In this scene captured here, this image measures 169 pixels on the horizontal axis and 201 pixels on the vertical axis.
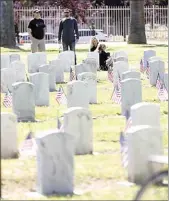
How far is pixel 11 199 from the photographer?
8266 millimetres

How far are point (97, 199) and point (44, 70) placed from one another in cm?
991

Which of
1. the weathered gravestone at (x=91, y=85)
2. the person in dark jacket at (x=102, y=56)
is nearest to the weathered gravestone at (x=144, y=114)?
the weathered gravestone at (x=91, y=85)

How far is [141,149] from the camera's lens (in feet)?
28.9

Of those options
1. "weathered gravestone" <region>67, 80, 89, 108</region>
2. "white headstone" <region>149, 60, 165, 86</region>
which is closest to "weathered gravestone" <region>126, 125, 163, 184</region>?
"weathered gravestone" <region>67, 80, 89, 108</region>

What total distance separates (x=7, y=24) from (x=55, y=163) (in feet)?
86.2

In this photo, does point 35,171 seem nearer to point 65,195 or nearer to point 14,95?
point 65,195

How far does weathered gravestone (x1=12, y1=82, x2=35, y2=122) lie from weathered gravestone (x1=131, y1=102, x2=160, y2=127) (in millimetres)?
2871

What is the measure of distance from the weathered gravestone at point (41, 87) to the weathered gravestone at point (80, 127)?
4.91 meters

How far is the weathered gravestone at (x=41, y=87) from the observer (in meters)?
15.3

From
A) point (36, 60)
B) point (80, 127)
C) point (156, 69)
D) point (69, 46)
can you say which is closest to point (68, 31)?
point (69, 46)

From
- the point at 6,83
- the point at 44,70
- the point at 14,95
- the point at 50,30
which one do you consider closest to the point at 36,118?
the point at 14,95

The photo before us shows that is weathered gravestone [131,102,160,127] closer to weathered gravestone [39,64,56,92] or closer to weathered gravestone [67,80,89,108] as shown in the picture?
weathered gravestone [67,80,89,108]

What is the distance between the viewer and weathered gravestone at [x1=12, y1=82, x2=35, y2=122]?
13188mm

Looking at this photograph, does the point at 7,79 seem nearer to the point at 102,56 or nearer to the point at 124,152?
the point at 102,56
